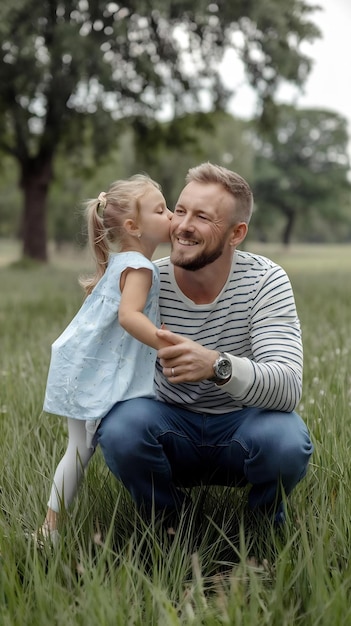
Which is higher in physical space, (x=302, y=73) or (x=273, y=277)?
(x=302, y=73)

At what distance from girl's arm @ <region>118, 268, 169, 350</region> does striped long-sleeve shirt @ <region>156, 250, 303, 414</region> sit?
0.33 m

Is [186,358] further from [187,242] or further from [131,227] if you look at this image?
[131,227]

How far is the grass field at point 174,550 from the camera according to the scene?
7.78 ft

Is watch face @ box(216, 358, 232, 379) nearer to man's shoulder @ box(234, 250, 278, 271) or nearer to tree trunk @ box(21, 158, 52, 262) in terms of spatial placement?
man's shoulder @ box(234, 250, 278, 271)

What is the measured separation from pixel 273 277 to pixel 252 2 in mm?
16043

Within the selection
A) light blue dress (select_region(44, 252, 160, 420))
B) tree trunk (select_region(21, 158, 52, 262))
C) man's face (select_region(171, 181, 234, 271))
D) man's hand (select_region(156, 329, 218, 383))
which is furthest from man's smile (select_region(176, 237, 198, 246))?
tree trunk (select_region(21, 158, 52, 262))

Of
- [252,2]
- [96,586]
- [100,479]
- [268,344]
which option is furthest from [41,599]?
[252,2]

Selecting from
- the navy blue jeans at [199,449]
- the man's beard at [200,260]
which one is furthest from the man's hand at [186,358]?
the man's beard at [200,260]

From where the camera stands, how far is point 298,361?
319cm

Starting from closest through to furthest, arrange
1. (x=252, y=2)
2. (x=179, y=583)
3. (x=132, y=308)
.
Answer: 1. (x=179, y=583)
2. (x=132, y=308)
3. (x=252, y=2)

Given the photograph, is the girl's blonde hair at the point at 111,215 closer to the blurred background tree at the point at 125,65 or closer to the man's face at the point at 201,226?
the man's face at the point at 201,226

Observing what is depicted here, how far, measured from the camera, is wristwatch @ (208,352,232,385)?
292 cm

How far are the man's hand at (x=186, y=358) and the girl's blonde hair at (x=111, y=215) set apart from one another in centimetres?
57

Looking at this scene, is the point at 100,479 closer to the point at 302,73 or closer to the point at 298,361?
the point at 298,361
